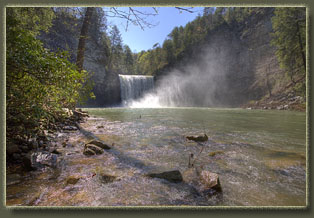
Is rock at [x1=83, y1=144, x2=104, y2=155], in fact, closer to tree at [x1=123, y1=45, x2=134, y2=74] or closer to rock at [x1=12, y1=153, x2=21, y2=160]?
rock at [x1=12, y1=153, x2=21, y2=160]

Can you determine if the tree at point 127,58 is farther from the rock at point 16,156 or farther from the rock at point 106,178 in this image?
the rock at point 106,178

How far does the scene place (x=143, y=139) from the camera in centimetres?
451

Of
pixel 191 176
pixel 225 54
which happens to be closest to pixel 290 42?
pixel 191 176

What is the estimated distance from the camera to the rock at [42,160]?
7.71 ft

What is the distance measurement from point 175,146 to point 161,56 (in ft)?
188

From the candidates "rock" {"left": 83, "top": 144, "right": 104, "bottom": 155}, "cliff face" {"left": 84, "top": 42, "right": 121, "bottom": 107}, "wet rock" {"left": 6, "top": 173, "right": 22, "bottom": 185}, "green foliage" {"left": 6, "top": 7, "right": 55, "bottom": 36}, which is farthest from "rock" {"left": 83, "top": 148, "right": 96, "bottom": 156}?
"cliff face" {"left": 84, "top": 42, "right": 121, "bottom": 107}

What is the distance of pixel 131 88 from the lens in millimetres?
34969

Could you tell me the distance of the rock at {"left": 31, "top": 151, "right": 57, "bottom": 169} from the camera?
2350 mm

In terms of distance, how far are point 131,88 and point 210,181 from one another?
112 ft

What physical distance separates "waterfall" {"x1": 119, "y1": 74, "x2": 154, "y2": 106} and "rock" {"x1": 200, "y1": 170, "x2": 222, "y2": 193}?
33036mm

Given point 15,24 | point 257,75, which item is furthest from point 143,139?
point 257,75

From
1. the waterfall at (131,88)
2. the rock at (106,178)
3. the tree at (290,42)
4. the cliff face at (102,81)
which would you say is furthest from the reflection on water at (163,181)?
the cliff face at (102,81)

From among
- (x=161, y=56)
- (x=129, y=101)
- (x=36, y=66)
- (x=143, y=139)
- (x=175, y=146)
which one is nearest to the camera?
(x=36, y=66)

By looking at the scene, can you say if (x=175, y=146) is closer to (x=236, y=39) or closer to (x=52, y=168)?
(x=52, y=168)
